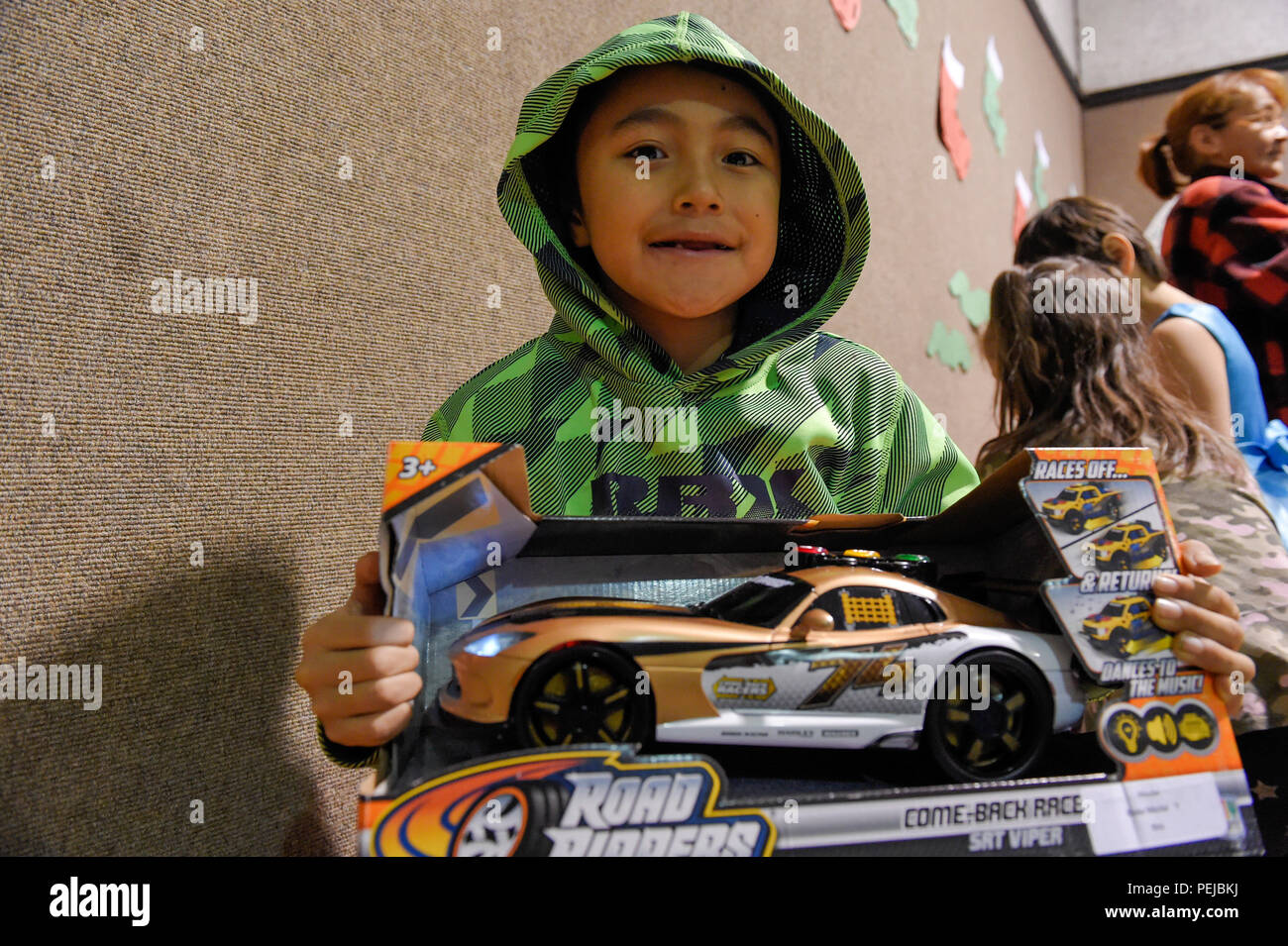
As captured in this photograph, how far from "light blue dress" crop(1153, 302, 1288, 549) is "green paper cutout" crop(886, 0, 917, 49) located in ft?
3.61

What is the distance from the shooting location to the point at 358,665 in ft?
1.36

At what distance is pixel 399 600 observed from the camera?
40 centimetres

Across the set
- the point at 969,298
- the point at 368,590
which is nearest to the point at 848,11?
the point at 969,298

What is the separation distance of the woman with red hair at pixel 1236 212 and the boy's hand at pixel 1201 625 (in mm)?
1235

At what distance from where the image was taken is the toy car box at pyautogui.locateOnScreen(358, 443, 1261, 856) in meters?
0.35

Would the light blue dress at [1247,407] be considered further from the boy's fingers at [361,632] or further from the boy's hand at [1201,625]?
the boy's fingers at [361,632]

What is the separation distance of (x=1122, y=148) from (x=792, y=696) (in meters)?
4.19

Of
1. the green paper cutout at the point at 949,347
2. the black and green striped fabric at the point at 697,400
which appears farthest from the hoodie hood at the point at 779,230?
the green paper cutout at the point at 949,347

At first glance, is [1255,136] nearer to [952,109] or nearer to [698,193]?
[952,109]

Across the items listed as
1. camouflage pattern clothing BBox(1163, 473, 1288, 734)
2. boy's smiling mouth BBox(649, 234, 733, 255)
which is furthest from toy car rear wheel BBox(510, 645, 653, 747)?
camouflage pattern clothing BBox(1163, 473, 1288, 734)

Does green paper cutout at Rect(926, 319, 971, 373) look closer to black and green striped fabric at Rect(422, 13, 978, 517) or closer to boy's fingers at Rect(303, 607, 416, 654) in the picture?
black and green striped fabric at Rect(422, 13, 978, 517)

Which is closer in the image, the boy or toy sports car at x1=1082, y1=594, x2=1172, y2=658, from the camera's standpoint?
toy sports car at x1=1082, y1=594, x2=1172, y2=658

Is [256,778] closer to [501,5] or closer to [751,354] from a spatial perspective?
[751,354]
